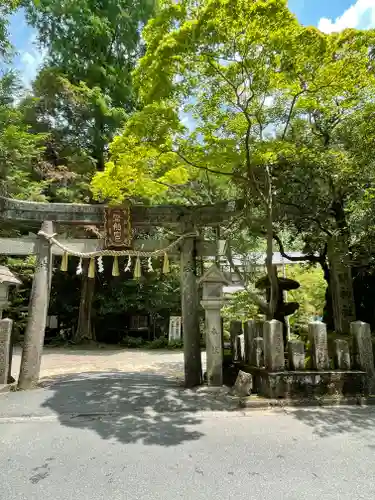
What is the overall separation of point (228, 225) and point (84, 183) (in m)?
10.3

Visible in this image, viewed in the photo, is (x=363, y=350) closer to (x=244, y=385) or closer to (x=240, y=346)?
(x=244, y=385)

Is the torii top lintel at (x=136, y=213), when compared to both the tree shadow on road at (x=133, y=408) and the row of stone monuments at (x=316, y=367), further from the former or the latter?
the tree shadow on road at (x=133, y=408)

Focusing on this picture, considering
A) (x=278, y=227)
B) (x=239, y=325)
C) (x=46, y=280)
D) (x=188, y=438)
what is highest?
(x=278, y=227)

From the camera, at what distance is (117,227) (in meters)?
8.55

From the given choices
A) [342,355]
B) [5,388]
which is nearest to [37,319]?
[5,388]

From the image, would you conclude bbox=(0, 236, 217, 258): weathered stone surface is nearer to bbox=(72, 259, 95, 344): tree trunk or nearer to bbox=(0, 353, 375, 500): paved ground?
bbox=(0, 353, 375, 500): paved ground

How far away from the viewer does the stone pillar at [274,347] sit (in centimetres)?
643

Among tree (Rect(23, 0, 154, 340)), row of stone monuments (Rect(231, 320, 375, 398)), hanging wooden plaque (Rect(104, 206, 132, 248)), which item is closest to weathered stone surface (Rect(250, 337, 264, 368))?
row of stone monuments (Rect(231, 320, 375, 398))

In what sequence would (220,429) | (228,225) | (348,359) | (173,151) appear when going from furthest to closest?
1. (228,225)
2. (173,151)
3. (348,359)
4. (220,429)

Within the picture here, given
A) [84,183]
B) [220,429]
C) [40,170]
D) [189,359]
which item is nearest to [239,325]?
[189,359]

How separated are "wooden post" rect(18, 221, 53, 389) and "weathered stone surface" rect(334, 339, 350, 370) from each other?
6261 millimetres

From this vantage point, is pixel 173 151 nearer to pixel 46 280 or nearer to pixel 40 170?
pixel 46 280

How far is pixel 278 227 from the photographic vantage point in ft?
30.9

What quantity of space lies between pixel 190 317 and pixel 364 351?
11.9ft
